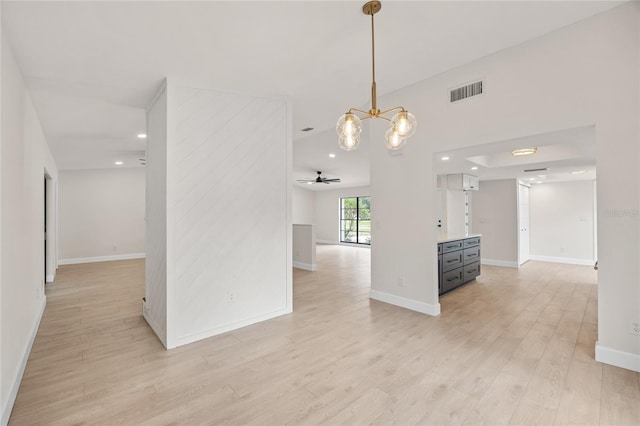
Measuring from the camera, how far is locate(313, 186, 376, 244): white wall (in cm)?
1347

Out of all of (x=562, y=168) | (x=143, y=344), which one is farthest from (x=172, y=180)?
(x=562, y=168)

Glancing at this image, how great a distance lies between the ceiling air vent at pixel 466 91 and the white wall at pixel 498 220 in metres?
5.16

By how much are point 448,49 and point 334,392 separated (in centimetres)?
322

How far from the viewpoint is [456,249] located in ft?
16.6

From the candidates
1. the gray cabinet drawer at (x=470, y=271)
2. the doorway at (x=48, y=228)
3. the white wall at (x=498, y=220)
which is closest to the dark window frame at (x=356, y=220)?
the white wall at (x=498, y=220)

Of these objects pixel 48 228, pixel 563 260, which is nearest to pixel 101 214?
pixel 48 228

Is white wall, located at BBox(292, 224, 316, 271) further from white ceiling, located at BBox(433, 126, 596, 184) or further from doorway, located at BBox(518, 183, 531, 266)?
doorway, located at BBox(518, 183, 531, 266)

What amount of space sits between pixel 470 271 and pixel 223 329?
14.6 feet

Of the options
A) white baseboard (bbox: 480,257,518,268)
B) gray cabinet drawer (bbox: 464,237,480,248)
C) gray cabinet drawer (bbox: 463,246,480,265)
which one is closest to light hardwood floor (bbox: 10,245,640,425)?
gray cabinet drawer (bbox: 463,246,480,265)

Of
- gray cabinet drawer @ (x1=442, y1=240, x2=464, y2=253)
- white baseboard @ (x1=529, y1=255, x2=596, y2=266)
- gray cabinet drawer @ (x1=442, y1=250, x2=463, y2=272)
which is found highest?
gray cabinet drawer @ (x1=442, y1=240, x2=464, y2=253)

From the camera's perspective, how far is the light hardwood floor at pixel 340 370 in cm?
197

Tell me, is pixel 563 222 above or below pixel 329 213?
below

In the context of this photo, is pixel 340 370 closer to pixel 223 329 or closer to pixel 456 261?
pixel 223 329

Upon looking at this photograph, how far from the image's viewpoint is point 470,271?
5484 mm
